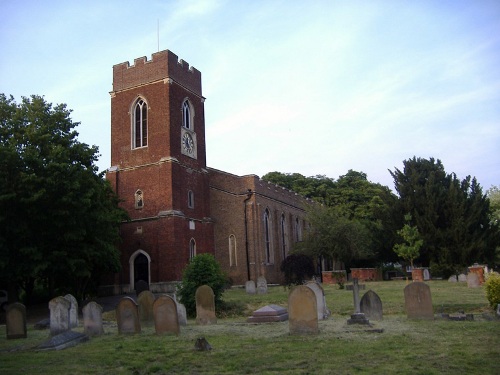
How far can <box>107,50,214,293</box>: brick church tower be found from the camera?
103ft

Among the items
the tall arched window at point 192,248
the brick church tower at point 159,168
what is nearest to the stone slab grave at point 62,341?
the brick church tower at point 159,168

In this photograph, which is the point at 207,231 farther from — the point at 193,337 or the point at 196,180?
the point at 193,337

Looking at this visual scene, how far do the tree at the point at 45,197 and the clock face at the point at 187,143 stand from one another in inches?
430

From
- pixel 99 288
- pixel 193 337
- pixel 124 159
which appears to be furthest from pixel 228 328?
pixel 124 159

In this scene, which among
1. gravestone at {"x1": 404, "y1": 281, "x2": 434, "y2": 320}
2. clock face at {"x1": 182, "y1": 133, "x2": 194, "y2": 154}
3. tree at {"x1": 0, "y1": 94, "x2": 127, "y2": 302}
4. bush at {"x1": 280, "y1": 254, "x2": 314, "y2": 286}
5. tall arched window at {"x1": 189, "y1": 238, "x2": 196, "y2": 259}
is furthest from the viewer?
clock face at {"x1": 182, "y1": 133, "x2": 194, "y2": 154}

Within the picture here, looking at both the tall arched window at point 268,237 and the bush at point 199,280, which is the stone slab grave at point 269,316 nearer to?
the bush at point 199,280

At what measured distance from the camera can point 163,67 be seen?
111ft

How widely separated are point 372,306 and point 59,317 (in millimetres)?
8604

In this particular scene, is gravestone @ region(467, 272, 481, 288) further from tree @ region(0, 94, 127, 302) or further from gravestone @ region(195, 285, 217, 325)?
tree @ region(0, 94, 127, 302)

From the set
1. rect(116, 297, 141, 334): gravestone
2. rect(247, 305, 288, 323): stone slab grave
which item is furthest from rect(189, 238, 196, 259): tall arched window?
rect(116, 297, 141, 334): gravestone

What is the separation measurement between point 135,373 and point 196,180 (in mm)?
27035

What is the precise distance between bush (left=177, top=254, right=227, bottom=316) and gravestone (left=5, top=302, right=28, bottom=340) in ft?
20.0

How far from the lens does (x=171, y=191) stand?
31.5 metres

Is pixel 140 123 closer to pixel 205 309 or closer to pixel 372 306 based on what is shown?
pixel 205 309
